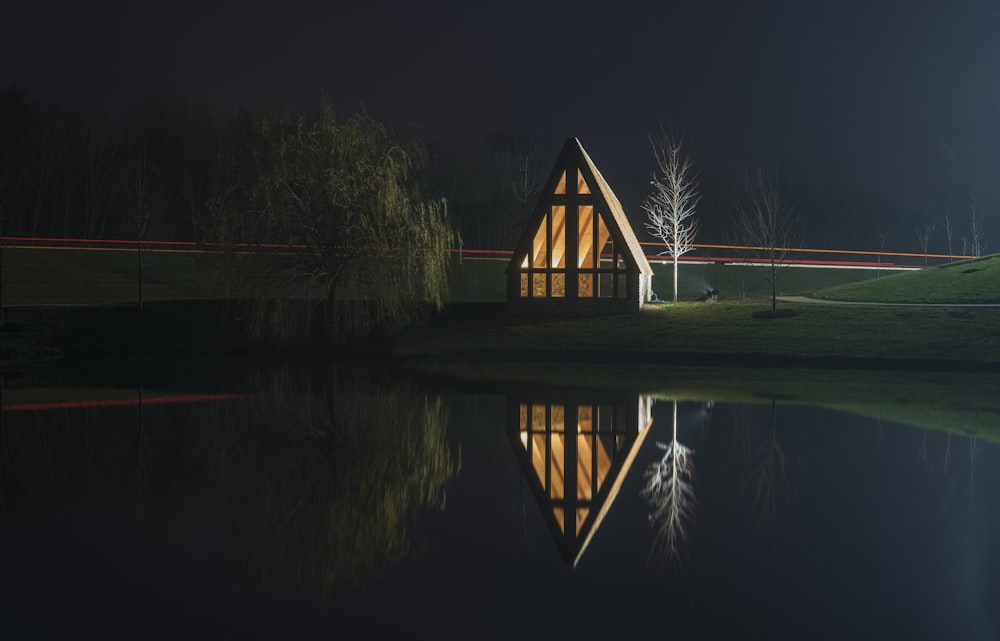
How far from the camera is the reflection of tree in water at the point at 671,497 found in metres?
7.97

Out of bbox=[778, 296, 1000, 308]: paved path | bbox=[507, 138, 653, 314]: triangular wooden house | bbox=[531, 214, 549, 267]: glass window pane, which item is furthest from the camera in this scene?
bbox=[531, 214, 549, 267]: glass window pane

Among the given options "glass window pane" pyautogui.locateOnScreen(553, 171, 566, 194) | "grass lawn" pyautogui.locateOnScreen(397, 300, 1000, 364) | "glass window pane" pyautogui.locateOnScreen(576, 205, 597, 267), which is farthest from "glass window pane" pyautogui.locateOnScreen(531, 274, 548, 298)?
"glass window pane" pyautogui.locateOnScreen(553, 171, 566, 194)

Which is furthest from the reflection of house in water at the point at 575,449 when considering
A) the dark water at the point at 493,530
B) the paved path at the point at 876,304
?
the paved path at the point at 876,304

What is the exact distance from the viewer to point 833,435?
1386cm

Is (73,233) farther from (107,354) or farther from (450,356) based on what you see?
(450,356)

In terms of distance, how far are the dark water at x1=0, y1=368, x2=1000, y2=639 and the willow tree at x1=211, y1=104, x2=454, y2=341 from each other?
1503cm

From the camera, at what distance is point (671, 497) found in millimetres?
9680

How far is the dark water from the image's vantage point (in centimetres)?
626

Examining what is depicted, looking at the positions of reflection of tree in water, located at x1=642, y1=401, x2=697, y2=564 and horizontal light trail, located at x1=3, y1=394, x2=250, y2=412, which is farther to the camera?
horizontal light trail, located at x1=3, y1=394, x2=250, y2=412

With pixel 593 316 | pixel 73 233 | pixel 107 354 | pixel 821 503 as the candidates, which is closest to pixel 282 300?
pixel 107 354

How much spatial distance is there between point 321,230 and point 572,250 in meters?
9.04

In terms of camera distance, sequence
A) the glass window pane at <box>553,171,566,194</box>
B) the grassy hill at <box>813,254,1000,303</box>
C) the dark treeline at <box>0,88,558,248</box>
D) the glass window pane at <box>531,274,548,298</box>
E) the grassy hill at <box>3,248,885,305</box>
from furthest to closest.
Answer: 1. the dark treeline at <box>0,88,558,248</box>
2. the grassy hill at <box>3,248,885,305</box>
3. the grassy hill at <box>813,254,1000,303</box>
4. the glass window pane at <box>531,274,548,298</box>
5. the glass window pane at <box>553,171,566,194</box>

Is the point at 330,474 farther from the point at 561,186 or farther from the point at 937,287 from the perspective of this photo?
the point at 937,287

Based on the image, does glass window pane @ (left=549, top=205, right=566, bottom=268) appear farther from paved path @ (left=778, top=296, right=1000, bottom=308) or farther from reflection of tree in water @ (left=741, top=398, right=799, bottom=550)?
reflection of tree in water @ (left=741, top=398, right=799, bottom=550)
